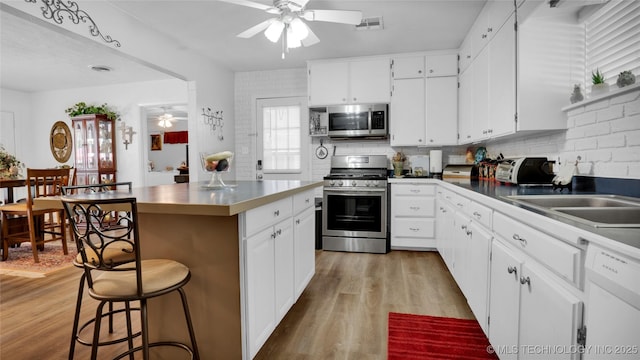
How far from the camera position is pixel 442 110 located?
4.06 metres

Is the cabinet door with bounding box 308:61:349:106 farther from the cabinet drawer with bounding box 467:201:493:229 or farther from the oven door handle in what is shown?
the cabinet drawer with bounding box 467:201:493:229

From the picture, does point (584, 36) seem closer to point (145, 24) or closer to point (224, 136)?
point (145, 24)

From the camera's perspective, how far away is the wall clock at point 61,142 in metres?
6.23

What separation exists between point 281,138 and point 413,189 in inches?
85.5

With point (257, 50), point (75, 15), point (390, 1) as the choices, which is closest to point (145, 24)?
point (75, 15)

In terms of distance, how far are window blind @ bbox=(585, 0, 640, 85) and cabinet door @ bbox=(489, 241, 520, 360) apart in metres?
1.15

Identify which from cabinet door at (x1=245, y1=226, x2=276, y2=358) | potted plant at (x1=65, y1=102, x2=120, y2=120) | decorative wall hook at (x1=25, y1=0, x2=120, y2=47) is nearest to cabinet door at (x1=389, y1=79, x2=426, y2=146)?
cabinet door at (x1=245, y1=226, x2=276, y2=358)

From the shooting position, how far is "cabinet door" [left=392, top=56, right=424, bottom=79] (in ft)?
13.4

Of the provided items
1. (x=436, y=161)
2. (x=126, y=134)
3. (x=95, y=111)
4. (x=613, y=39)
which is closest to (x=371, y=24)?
(x=436, y=161)

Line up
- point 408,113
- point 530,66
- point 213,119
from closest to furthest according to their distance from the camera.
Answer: point 530,66
point 408,113
point 213,119

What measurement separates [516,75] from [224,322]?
2404mm

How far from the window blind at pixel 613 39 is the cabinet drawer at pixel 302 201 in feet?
6.46

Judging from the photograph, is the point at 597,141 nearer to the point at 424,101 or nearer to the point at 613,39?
the point at 613,39

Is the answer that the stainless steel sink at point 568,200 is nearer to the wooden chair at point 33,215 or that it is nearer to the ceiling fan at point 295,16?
the ceiling fan at point 295,16
